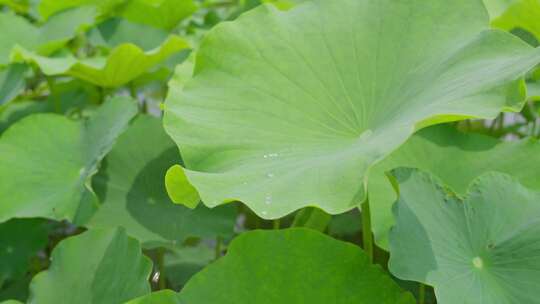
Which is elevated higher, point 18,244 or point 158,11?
point 158,11

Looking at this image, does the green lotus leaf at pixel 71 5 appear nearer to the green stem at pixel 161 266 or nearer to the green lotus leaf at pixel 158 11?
the green lotus leaf at pixel 158 11

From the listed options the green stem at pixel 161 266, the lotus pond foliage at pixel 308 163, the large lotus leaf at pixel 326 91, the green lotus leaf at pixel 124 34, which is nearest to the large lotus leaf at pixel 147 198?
the lotus pond foliage at pixel 308 163

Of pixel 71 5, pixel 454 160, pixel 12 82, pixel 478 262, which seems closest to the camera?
pixel 478 262

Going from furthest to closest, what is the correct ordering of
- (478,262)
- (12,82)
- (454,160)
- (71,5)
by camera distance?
(71,5), (12,82), (454,160), (478,262)

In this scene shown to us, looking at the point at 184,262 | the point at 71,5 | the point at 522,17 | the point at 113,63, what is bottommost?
the point at 184,262

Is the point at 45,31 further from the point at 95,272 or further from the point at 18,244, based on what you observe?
the point at 95,272

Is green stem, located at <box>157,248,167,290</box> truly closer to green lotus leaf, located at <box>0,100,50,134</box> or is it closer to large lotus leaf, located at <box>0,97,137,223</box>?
large lotus leaf, located at <box>0,97,137,223</box>

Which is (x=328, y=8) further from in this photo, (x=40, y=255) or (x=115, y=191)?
(x=40, y=255)

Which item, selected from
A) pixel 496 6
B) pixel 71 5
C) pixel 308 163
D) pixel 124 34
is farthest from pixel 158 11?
pixel 308 163
